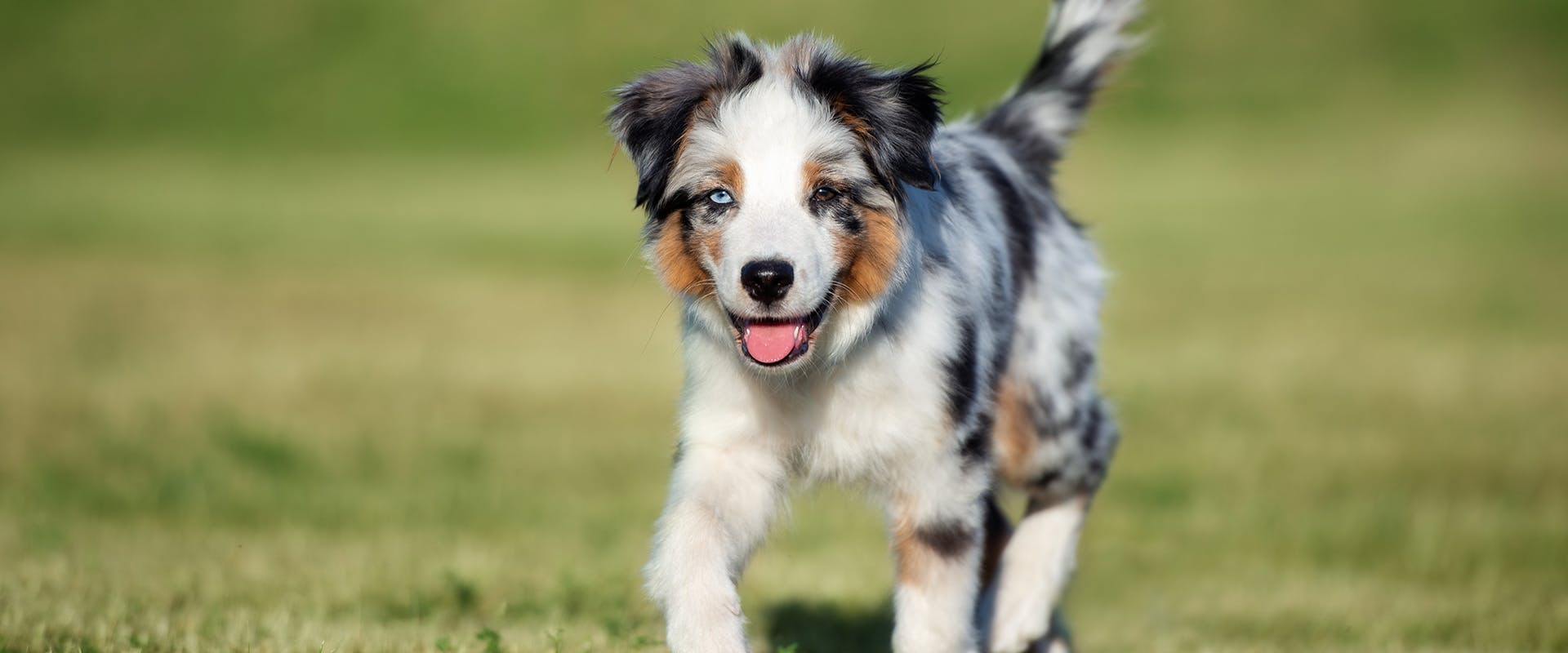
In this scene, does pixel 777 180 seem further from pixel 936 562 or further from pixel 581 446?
pixel 581 446

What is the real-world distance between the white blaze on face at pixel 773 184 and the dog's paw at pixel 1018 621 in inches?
87.9

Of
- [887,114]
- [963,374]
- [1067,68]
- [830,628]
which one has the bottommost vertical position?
[830,628]

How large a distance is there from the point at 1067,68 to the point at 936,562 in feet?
10.8

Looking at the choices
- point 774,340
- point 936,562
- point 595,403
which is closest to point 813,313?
point 774,340

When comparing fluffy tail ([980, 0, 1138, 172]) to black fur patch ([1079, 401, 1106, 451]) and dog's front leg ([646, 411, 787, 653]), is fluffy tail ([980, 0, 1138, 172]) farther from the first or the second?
dog's front leg ([646, 411, 787, 653])

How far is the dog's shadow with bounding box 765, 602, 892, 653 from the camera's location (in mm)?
7550

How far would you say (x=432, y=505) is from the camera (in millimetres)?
10984

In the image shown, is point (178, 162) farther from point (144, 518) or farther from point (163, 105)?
point (144, 518)

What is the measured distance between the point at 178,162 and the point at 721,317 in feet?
125

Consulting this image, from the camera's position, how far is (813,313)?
5.50 metres

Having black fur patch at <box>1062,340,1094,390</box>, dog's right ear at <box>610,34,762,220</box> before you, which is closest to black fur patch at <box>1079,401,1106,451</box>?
black fur patch at <box>1062,340,1094,390</box>

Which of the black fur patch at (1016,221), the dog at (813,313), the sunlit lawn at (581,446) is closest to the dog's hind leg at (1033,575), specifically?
the sunlit lawn at (581,446)

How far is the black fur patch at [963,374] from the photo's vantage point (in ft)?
Result: 19.4

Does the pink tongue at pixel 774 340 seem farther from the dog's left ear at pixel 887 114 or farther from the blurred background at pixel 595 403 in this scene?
the blurred background at pixel 595 403
